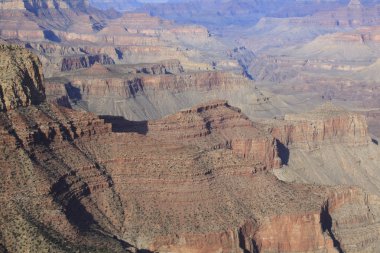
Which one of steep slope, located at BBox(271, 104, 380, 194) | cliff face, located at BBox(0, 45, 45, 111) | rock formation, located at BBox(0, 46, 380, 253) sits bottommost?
steep slope, located at BBox(271, 104, 380, 194)

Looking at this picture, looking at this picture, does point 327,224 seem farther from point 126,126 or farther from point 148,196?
point 126,126

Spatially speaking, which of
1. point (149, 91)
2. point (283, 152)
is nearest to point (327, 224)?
point (283, 152)

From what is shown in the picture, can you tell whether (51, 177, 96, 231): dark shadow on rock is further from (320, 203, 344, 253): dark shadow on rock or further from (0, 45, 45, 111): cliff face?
(320, 203, 344, 253): dark shadow on rock

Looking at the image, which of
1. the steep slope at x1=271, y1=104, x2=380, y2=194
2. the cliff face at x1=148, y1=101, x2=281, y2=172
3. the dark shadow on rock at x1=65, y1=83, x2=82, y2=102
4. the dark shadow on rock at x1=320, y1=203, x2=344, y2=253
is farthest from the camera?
the dark shadow on rock at x1=65, y1=83, x2=82, y2=102

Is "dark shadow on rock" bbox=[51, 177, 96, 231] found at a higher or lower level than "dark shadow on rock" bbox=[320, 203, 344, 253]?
higher

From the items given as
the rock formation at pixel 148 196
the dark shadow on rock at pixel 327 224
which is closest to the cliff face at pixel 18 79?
the rock formation at pixel 148 196

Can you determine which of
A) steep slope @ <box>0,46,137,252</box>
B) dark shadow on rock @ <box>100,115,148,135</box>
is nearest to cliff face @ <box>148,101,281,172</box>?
dark shadow on rock @ <box>100,115,148,135</box>

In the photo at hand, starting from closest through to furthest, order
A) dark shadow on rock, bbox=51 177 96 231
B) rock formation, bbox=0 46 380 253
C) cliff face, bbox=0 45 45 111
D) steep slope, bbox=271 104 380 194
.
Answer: rock formation, bbox=0 46 380 253 → dark shadow on rock, bbox=51 177 96 231 → cliff face, bbox=0 45 45 111 → steep slope, bbox=271 104 380 194
